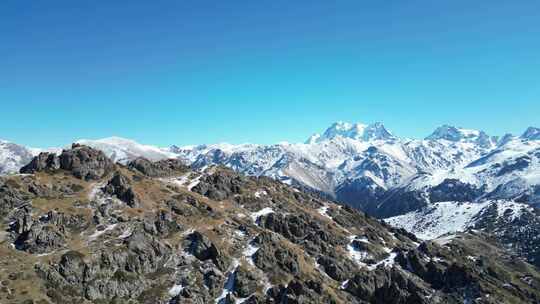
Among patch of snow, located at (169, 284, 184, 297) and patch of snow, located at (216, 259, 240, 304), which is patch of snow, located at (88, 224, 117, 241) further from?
patch of snow, located at (216, 259, 240, 304)

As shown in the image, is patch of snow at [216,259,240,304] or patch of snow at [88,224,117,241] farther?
patch of snow at [88,224,117,241]

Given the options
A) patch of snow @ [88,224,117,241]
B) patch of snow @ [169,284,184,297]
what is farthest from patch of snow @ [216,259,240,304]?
patch of snow @ [88,224,117,241]

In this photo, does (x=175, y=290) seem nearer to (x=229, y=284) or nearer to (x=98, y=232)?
(x=229, y=284)

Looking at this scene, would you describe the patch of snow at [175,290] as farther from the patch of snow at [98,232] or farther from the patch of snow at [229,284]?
the patch of snow at [98,232]

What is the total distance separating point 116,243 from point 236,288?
50.4m

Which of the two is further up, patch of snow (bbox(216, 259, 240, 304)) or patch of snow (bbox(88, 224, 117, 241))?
patch of snow (bbox(88, 224, 117, 241))

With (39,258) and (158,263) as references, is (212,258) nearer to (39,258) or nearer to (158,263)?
(158,263)

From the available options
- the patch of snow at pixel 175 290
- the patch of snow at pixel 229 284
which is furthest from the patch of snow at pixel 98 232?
the patch of snow at pixel 229 284

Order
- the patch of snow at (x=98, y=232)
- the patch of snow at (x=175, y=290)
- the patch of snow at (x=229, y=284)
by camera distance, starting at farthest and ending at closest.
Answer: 1. the patch of snow at (x=98, y=232)
2. the patch of snow at (x=229, y=284)
3. the patch of snow at (x=175, y=290)

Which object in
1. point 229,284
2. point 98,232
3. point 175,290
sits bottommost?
point 175,290

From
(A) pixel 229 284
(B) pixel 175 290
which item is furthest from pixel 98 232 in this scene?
(A) pixel 229 284

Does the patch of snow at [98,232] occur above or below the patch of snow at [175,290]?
above

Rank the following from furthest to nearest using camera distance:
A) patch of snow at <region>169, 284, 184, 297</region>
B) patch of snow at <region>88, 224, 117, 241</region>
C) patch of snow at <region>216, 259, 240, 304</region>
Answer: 1. patch of snow at <region>88, 224, 117, 241</region>
2. patch of snow at <region>216, 259, 240, 304</region>
3. patch of snow at <region>169, 284, 184, 297</region>

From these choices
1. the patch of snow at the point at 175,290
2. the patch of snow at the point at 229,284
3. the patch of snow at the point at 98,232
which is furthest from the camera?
the patch of snow at the point at 98,232
